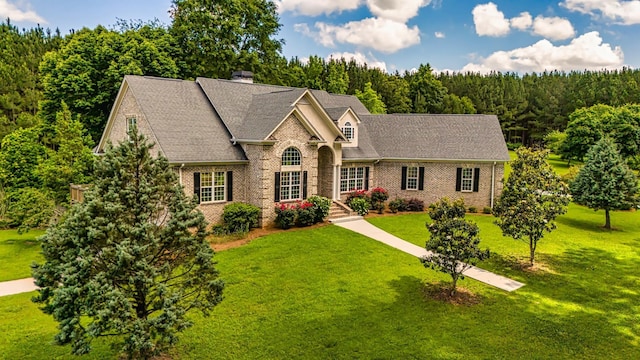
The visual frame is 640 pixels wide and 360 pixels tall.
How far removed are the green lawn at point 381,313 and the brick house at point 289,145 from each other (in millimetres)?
4322

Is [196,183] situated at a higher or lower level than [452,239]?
higher

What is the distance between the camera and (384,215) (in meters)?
25.2

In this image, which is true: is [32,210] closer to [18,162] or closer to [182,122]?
[182,122]

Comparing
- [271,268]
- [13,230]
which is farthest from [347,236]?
[13,230]

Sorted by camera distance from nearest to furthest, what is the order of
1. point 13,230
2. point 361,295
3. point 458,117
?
point 361,295
point 13,230
point 458,117

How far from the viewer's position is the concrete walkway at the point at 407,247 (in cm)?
1449

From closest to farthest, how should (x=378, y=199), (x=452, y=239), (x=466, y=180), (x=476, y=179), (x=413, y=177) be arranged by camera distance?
(x=452, y=239) < (x=378, y=199) < (x=476, y=179) < (x=466, y=180) < (x=413, y=177)

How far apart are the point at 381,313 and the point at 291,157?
11639 millimetres

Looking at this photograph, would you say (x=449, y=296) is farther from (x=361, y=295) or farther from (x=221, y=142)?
(x=221, y=142)

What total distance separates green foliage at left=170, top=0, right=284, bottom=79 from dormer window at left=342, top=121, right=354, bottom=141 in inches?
601

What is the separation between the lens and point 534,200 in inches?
599

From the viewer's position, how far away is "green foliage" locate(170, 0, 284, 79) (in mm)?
34594

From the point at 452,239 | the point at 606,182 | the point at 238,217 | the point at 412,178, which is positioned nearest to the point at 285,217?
the point at 238,217

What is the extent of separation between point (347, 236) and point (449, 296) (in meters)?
7.45
